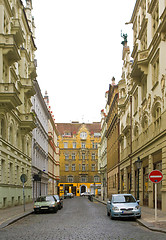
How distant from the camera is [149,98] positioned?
28391 mm

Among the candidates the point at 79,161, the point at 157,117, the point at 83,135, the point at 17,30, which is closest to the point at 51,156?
the point at 79,161

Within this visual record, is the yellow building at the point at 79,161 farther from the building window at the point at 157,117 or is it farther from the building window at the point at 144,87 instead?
the building window at the point at 157,117

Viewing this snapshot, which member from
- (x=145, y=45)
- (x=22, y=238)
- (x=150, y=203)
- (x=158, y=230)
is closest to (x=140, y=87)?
(x=145, y=45)

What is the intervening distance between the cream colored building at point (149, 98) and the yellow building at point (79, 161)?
66.9m

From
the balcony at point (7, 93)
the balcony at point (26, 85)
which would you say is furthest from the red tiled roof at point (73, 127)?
the balcony at point (7, 93)

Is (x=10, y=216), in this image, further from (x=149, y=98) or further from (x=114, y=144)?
(x=114, y=144)

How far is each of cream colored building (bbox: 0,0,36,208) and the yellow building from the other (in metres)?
61.4

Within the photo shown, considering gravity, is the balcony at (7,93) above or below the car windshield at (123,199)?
above

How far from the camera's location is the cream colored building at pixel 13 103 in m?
27.5

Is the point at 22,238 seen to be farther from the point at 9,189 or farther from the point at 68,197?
the point at 68,197

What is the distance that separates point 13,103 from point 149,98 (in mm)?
9893

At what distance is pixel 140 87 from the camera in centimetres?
3325

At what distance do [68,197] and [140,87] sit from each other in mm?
50777

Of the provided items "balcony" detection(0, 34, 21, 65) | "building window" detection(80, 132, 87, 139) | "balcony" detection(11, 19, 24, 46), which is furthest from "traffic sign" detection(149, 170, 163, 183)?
"building window" detection(80, 132, 87, 139)
